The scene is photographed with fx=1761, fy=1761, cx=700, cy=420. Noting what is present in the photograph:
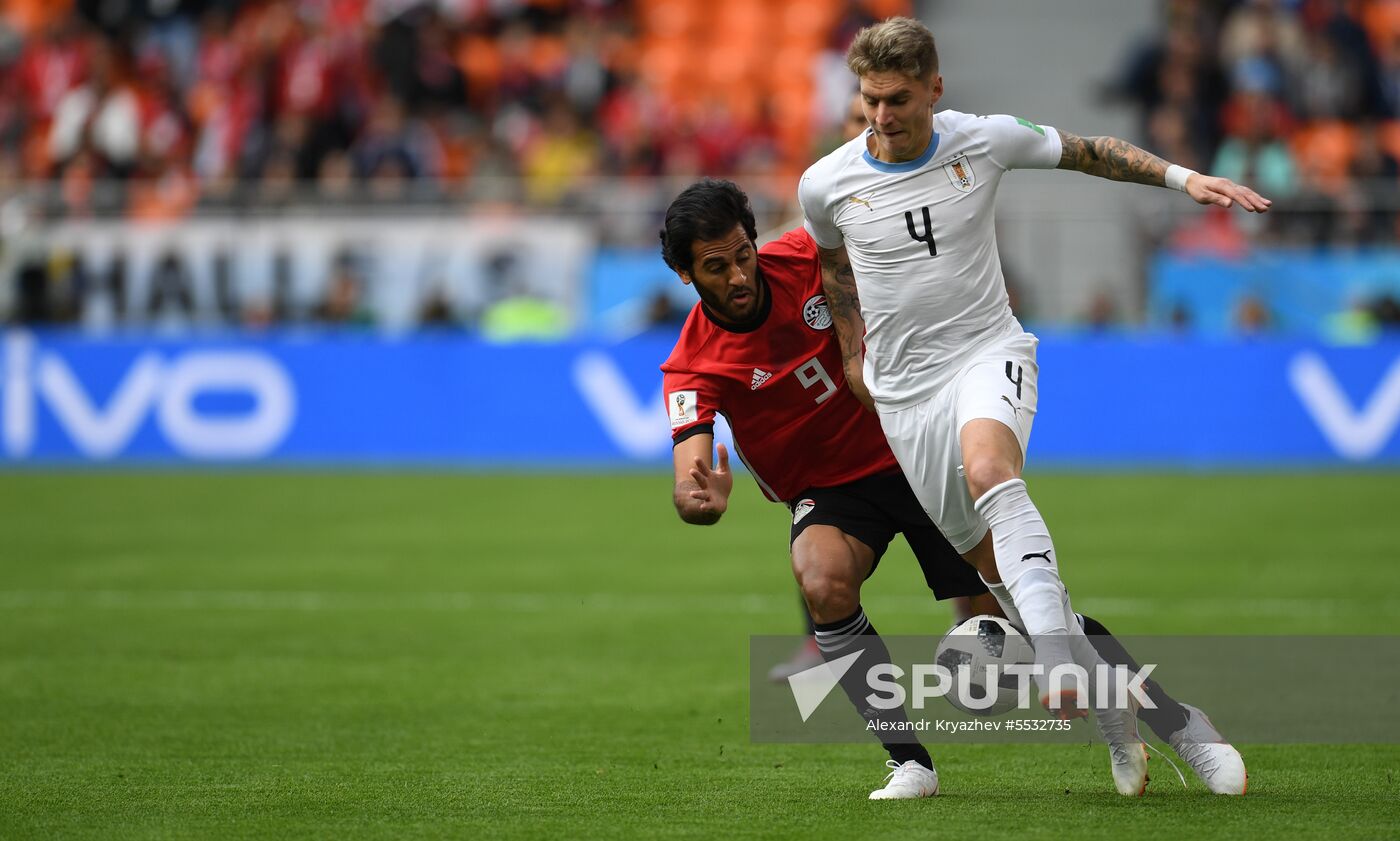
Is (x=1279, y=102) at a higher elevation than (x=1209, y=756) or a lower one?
higher

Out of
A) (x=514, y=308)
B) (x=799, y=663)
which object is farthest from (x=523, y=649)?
(x=514, y=308)

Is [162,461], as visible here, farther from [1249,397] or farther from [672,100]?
[1249,397]

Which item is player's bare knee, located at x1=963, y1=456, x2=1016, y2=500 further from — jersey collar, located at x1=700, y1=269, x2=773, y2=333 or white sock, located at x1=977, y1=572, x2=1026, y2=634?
jersey collar, located at x1=700, y1=269, x2=773, y2=333

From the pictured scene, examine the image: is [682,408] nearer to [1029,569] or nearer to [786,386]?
[786,386]

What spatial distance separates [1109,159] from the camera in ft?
18.9

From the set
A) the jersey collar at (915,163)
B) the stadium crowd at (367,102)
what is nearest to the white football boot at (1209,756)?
the jersey collar at (915,163)

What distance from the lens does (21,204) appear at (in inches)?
781

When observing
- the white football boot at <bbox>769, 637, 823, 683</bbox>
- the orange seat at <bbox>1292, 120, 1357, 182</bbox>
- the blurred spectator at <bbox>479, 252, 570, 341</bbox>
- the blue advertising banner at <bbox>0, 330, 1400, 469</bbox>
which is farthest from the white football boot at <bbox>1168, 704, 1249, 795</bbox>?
the orange seat at <bbox>1292, 120, 1357, 182</bbox>

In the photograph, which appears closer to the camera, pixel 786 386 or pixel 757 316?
pixel 757 316

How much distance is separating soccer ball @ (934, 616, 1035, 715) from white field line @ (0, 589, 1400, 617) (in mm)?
4246

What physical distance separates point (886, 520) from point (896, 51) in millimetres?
1642

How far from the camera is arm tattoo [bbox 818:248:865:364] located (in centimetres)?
599

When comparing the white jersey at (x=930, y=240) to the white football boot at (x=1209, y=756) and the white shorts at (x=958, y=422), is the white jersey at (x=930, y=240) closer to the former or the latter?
the white shorts at (x=958, y=422)

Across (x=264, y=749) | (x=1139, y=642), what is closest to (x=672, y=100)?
(x=1139, y=642)
